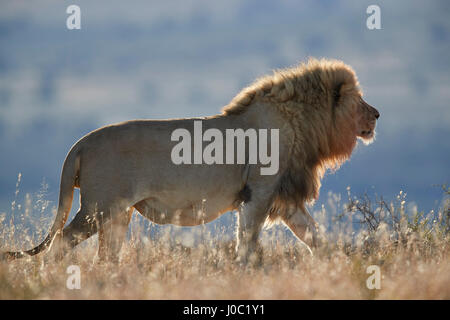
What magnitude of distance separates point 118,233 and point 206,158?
1271 millimetres

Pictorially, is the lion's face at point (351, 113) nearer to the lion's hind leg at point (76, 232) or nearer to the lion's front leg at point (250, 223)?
the lion's front leg at point (250, 223)

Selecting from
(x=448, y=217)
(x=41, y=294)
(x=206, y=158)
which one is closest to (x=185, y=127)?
(x=206, y=158)

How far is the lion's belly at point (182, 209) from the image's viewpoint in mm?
5938

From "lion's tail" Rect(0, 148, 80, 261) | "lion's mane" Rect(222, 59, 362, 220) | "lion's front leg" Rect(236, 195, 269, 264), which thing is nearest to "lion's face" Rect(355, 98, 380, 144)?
"lion's mane" Rect(222, 59, 362, 220)

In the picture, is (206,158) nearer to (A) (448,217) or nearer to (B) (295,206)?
(B) (295,206)

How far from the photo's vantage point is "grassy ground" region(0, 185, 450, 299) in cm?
426

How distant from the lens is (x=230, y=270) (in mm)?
5215

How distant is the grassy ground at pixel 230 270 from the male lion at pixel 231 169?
28 cm

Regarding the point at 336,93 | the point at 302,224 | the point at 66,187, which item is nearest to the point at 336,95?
the point at 336,93

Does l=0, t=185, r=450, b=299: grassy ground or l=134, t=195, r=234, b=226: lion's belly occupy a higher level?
l=134, t=195, r=234, b=226: lion's belly

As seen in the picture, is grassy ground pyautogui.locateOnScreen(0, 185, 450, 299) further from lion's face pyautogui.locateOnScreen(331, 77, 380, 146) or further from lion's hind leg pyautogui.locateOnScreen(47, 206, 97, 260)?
lion's face pyautogui.locateOnScreen(331, 77, 380, 146)

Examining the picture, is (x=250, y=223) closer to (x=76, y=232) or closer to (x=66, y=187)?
(x=76, y=232)

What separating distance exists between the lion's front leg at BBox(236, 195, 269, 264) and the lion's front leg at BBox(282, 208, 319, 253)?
25.5 inches

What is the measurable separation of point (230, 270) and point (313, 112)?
7.61ft
